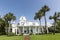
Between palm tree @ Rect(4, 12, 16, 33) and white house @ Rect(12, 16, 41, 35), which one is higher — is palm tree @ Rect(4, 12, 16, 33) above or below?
above

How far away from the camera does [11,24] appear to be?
65625mm

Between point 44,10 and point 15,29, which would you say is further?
point 15,29

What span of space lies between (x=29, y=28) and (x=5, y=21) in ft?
31.8

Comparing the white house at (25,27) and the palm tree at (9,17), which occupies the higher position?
the palm tree at (9,17)

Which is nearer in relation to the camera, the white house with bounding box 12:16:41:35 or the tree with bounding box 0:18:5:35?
the tree with bounding box 0:18:5:35

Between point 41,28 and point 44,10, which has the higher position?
point 44,10

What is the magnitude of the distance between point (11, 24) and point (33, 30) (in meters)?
9.27

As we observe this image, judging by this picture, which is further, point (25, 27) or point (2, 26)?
point (25, 27)

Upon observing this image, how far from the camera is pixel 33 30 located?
209ft

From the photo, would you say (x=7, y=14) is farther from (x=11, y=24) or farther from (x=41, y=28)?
(x=41, y=28)

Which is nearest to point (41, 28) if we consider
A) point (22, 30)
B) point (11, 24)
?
point (22, 30)

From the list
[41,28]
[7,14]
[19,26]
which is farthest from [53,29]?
[7,14]

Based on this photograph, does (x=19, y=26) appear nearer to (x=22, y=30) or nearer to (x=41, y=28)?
(x=22, y=30)

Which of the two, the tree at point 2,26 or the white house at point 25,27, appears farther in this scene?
the white house at point 25,27
